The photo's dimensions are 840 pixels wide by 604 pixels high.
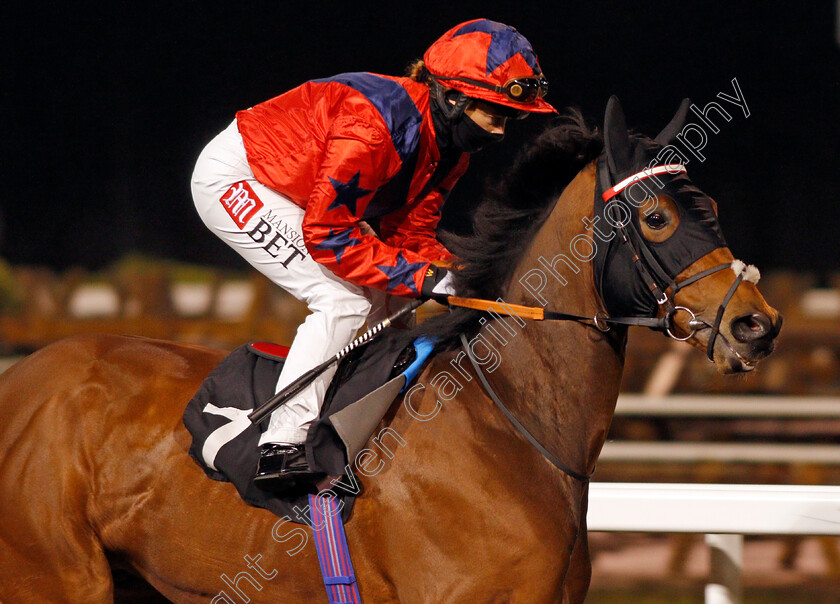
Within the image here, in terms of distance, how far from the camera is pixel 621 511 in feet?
8.63

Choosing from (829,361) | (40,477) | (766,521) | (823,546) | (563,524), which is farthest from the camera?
(829,361)

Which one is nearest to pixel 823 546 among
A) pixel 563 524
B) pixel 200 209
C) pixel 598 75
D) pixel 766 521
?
Result: pixel 766 521

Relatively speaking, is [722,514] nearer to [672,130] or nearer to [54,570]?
[672,130]

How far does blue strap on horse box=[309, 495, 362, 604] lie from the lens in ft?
6.52

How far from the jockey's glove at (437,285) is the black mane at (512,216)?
1.2 inches

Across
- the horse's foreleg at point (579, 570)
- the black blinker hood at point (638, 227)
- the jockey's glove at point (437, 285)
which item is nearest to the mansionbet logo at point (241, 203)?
the jockey's glove at point (437, 285)

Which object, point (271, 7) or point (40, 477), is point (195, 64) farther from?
point (40, 477)

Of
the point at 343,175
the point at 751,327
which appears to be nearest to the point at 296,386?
the point at 343,175

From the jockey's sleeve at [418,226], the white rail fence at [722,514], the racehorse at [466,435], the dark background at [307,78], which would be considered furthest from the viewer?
the dark background at [307,78]

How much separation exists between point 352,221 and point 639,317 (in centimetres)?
70

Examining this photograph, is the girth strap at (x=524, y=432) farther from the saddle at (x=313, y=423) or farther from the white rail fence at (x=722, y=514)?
the white rail fence at (x=722, y=514)

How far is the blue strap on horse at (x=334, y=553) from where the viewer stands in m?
1.99

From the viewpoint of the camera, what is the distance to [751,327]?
1.81 metres

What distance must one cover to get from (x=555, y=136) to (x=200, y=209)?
3.21 ft
